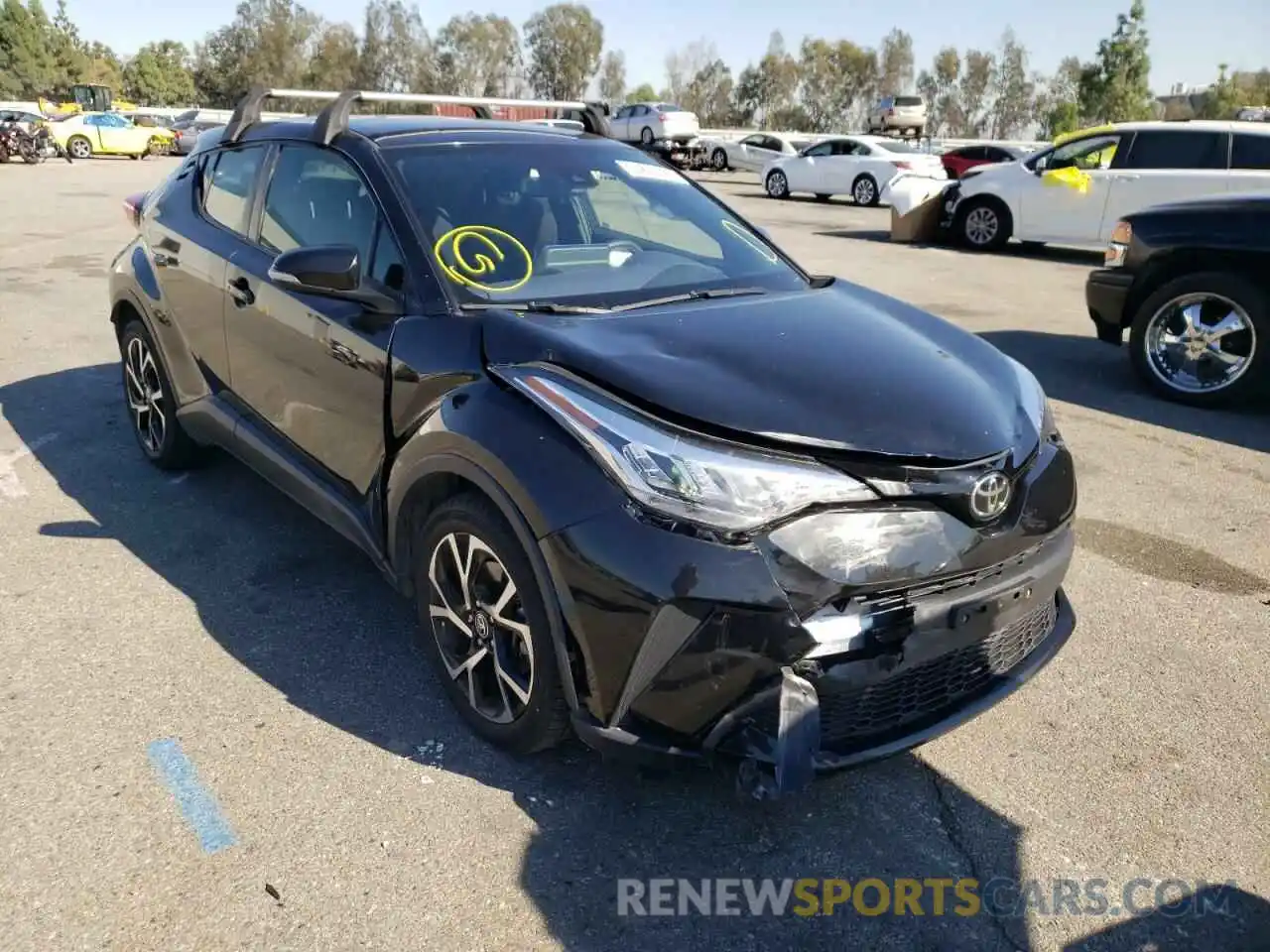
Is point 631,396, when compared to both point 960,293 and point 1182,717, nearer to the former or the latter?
point 1182,717

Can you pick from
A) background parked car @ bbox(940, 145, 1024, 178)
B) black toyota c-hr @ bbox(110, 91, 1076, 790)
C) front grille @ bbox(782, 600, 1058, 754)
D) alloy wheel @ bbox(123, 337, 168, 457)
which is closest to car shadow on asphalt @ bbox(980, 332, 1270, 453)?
A: black toyota c-hr @ bbox(110, 91, 1076, 790)

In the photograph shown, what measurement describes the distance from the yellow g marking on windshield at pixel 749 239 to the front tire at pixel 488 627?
1.70 m

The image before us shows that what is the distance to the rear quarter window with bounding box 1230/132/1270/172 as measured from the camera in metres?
11.6

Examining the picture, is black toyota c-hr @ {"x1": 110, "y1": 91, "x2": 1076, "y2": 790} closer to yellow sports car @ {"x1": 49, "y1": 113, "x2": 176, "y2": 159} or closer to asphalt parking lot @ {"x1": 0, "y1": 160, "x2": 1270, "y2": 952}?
asphalt parking lot @ {"x1": 0, "y1": 160, "x2": 1270, "y2": 952}

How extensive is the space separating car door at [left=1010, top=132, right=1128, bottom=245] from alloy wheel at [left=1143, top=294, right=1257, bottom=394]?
6896 millimetres

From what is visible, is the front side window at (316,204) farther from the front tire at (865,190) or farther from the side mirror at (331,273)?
the front tire at (865,190)

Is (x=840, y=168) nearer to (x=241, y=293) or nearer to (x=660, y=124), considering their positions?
(x=660, y=124)

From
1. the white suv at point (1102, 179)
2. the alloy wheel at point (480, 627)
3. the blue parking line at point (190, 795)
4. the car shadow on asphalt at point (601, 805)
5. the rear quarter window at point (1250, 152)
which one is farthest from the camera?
the white suv at point (1102, 179)

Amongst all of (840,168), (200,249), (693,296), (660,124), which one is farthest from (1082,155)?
(660,124)

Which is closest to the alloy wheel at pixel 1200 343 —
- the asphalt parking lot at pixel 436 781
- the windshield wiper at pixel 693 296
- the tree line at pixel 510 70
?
the asphalt parking lot at pixel 436 781

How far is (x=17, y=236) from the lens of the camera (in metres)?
13.7

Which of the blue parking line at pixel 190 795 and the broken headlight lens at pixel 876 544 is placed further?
the blue parking line at pixel 190 795

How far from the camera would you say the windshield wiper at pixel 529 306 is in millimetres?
3004

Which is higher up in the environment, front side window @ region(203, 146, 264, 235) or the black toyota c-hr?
front side window @ region(203, 146, 264, 235)
